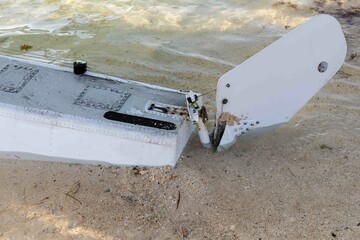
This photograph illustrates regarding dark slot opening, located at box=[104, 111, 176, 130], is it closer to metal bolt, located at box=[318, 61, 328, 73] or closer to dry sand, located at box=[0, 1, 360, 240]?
dry sand, located at box=[0, 1, 360, 240]

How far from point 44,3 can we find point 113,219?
477 centimetres

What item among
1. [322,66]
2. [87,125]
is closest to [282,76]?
[322,66]

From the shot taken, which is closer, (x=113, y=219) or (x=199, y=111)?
(x=113, y=219)

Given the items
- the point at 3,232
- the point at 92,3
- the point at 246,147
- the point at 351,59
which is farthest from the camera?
the point at 92,3

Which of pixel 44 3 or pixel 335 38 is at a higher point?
pixel 335 38

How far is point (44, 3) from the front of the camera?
7.30m

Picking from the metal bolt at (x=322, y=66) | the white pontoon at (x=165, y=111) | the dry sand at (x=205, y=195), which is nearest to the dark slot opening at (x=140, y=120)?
the white pontoon at (x=165, y=111)

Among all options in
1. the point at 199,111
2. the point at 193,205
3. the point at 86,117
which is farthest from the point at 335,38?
the point at 86,117

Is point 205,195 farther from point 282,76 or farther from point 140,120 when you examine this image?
point 282,76

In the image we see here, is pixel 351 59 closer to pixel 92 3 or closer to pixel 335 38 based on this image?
pixel 335 38

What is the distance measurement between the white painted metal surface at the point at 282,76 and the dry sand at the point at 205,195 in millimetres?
370

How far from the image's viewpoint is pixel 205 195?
3.65m

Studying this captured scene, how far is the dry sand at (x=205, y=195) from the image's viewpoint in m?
3.38

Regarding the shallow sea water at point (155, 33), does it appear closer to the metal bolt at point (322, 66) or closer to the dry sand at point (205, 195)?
the dry sand at point (205, 195)
